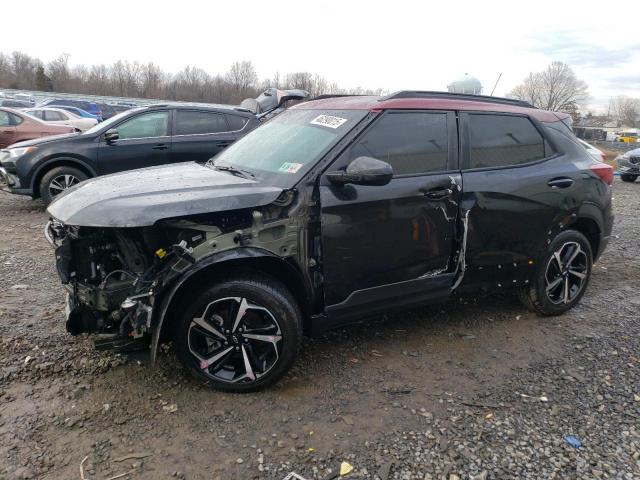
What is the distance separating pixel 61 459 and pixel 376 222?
2173 mm

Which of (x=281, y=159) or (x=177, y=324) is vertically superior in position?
(x=281, y=159)

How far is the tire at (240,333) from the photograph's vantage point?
283 cm

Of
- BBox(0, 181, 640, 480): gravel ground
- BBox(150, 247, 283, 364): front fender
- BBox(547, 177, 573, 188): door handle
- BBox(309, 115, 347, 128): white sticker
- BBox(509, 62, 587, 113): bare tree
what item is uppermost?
BBox(509, 62, 587, 113): bare tree

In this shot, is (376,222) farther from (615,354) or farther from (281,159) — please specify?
(615,354)

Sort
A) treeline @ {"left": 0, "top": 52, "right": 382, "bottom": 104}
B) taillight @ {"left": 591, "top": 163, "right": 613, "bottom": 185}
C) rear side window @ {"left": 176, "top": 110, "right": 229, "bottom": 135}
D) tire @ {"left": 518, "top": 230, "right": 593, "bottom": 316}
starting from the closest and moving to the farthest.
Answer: tire @ {"left": 518, "top": 230, "right": 593, "bottom": 316}, taillight @ {"left": 591, "top": 163, "right": 613, "bottom": 185}, rear side window @ {"left": 176, "top": 110, "right": 229, "bottom": 135}, treeline @ {"left": 0, "top": 52, "right": 382, "bottom": 104}

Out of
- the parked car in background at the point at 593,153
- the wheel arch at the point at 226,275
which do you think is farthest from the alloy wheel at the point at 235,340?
the parked car in background at the point at 593,153

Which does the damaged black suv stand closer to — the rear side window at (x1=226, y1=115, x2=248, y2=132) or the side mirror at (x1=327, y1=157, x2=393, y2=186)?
the side mirror at (x1=327, y1=157, x2=393, y2=186)

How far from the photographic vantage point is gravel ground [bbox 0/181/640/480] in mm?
2443

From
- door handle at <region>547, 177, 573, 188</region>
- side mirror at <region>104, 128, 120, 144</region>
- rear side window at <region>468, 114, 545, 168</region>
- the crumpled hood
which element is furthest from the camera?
side mirror at <region>104, 128, 120, 144</region>

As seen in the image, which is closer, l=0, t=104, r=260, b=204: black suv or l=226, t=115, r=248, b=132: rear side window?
l=0, t=104, r=260, b=204: black suv

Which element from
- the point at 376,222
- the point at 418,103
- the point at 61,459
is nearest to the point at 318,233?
the point at 376,222

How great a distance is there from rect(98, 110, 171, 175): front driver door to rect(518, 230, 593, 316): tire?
5.82 meters

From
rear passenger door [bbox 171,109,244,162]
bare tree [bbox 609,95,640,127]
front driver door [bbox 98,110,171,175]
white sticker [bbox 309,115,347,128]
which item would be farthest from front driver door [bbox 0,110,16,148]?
bare tree [bbox 609,95,640,127]

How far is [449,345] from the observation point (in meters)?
3.70
